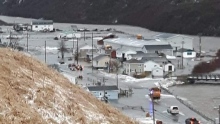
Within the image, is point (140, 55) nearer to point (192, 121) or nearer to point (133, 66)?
point (133, 66)

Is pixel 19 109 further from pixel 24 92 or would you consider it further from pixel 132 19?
pixel 132 19

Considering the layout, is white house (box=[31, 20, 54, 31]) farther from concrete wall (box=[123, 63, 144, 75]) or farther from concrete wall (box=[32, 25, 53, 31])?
concrete wall (box=[123, 63, 144, 75])

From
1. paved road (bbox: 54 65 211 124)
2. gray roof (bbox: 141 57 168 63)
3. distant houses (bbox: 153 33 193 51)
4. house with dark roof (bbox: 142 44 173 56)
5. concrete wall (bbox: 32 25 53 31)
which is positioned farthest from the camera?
concrete wall (bbox: 32 25 53 31)

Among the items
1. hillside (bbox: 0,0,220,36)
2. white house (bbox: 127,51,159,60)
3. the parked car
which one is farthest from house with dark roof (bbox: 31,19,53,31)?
the parked car

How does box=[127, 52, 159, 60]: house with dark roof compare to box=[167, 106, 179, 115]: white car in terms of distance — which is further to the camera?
box=[127, 52, 159, 60]: house with dark roof

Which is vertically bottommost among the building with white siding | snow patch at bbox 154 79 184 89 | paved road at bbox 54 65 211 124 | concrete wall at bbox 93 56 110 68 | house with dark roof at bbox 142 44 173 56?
paved road at bbox 54 65 211 124

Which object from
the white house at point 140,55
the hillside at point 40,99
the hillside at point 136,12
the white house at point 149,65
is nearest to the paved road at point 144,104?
the white house at point 149,65

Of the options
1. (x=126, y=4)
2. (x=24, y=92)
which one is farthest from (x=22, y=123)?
(x=126, y=4)
